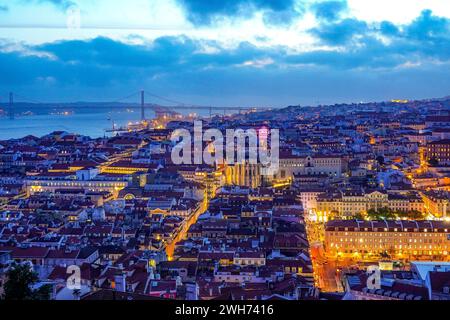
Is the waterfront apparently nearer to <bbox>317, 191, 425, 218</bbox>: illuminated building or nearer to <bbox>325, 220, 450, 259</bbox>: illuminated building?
<bbox>317, 191, 425, 218</bbox>: illuminated building

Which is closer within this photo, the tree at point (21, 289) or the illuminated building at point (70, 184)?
the tree at point (21, 289)

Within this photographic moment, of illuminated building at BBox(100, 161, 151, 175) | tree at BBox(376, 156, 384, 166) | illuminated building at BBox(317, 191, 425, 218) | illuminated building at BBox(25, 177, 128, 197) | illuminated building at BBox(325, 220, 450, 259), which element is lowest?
illuminated building at BBox(325, 220, 450, 259)

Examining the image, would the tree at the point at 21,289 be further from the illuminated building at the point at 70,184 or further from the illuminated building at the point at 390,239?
the illuminated building at the point at 70,184

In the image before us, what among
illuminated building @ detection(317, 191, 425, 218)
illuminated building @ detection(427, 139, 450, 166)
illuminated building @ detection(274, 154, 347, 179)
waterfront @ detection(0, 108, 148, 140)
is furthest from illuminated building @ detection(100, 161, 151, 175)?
waterfront @ detection(0, 108, 148, 140)

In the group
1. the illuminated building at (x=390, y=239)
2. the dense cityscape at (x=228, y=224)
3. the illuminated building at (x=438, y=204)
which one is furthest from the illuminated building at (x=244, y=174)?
the illuminated building at (x=390, y=239)

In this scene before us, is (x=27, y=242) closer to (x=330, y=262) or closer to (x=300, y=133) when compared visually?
(x=330, y=262)

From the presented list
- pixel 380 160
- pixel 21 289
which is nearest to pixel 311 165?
pixel 380 160

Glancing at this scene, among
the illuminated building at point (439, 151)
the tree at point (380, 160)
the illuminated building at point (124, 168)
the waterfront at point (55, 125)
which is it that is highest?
the waterfront at point (55, 125)
